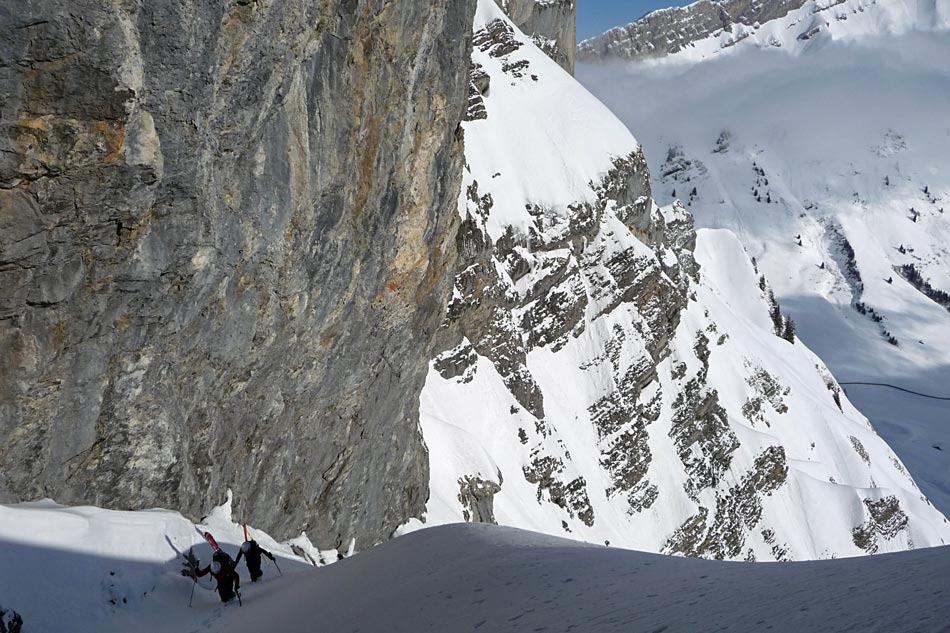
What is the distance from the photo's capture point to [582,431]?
149ft

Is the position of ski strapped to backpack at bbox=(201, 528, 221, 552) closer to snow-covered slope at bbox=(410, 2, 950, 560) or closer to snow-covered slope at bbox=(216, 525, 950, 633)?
snow-covered slope at bbox=(216, 525, 950, 633)

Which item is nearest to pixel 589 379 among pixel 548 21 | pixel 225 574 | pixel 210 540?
pixel 548 21

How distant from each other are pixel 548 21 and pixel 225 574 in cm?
6658

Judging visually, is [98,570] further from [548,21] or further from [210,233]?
[548,21]

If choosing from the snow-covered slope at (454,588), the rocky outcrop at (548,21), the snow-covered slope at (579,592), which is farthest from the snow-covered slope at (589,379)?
the snow-covered slope at (579,592)

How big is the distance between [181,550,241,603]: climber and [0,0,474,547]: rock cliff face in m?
2.08

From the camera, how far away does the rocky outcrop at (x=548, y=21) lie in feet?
217

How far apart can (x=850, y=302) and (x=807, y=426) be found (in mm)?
120757

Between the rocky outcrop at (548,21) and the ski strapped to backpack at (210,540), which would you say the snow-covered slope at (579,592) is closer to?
the ski strapped to backpack at (210,540)

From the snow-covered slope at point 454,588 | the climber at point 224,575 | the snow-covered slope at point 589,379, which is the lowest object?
the snow-covered slope at point 589,379

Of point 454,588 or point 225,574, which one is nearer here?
point 454,588

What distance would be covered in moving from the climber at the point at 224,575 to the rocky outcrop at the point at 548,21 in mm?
60318

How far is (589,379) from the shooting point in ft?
154

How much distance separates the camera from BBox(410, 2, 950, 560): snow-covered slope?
36.3 meters
